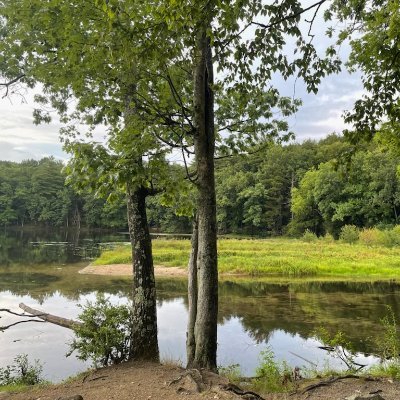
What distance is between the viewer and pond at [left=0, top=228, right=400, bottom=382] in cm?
1226

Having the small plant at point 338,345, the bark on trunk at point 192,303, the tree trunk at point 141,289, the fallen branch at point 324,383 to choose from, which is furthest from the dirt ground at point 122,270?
the fallen branch at point 324,383

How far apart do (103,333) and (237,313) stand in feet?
37.5

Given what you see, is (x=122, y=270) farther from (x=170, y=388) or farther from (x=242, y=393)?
(x=242, y=393)

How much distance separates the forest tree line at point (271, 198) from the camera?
210ft

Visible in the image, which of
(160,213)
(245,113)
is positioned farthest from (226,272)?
(160,213)

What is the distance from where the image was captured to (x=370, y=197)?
64.9m

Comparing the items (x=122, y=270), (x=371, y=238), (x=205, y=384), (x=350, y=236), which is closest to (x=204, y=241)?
(x=205, y=384)

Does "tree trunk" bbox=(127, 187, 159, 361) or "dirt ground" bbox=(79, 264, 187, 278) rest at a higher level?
"tree trunk" bbox=(127, 187, 159, 361)

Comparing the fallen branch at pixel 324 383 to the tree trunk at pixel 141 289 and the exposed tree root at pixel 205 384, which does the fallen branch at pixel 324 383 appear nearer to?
the exposed tree root at pixel 205 384

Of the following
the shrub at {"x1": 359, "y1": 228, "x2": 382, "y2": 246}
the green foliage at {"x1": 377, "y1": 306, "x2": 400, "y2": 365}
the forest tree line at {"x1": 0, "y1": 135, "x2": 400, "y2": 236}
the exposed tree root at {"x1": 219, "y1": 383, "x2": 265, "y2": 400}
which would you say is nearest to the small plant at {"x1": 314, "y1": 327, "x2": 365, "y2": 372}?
the green foliage at {"x1": 377, "y1": 306, "x2": 400, "y2": 365}

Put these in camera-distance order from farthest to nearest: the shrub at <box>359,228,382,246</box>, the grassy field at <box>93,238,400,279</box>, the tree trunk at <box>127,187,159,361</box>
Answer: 1. the shrub at <box>359,228,382,246</box>
2. the grassy field at <box>93,238,400,279</box>
3. the tree trunk at <box>127,187,159,361</box>

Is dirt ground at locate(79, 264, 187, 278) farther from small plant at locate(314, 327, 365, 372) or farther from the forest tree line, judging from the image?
small plant at locate(314, 327, 365, 372)

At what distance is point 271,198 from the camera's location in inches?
3120

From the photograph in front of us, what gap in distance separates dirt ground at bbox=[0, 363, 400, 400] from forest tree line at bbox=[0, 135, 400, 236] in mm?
40069
